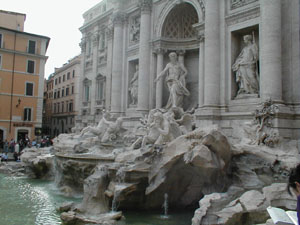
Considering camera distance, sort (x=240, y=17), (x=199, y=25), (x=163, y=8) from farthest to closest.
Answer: (x=163, y=8)
(x=199, y=25)
(x=240, y=17)

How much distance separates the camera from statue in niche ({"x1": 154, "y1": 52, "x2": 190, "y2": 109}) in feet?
56.6

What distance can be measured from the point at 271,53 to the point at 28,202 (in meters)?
11.0

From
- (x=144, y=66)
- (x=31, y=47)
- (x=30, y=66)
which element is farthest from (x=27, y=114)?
(x=144, y=66)

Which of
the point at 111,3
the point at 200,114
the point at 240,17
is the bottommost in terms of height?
the point at 200,114

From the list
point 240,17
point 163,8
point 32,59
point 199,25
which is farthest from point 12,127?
point 240,17

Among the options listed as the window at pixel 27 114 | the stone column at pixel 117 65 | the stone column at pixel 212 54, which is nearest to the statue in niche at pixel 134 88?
the stone column at pixel 117 65

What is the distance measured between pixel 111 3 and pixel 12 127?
1631 centimetres

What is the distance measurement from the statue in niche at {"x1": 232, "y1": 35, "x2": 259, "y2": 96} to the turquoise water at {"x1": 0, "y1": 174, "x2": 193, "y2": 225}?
676 cm

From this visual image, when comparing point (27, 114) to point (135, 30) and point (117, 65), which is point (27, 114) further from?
point (135, 30)

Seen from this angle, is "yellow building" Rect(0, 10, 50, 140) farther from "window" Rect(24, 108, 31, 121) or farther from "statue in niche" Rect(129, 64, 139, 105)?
"statue in niche" Rect(129, 64, 139, 105)

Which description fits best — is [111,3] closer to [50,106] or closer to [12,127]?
[12,127]

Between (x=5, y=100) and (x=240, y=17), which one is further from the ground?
(x=240, y=17)

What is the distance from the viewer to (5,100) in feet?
102

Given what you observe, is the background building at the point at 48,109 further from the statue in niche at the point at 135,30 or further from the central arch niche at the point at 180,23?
the central arch niche at the point at 180,23
